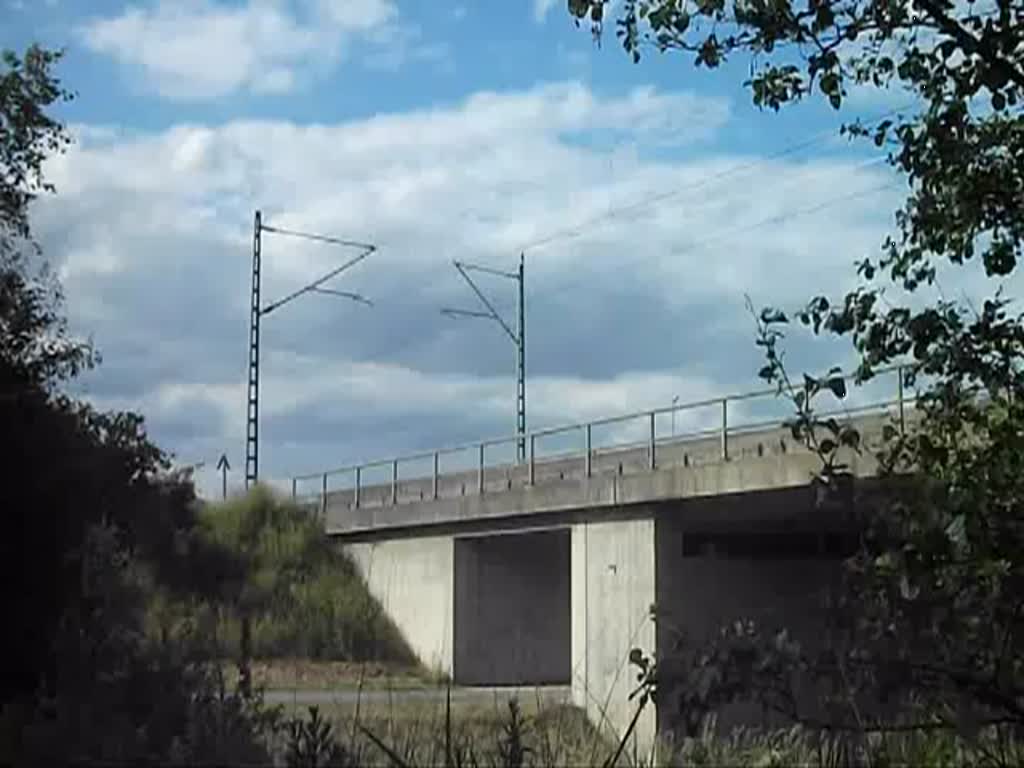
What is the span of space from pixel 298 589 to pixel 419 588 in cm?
338

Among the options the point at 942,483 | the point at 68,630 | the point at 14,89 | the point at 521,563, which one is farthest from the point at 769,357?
the point at 521,563

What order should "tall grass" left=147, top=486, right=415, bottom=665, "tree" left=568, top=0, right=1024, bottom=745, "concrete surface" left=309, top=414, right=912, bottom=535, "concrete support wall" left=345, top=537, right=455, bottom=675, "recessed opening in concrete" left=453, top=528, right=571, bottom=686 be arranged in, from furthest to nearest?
"concrete support wall" left=345, top=537, right=455, bottom=675 < "recessed opening in concrete" left=453, top=528, right=571, bottom=686 < "tall grass" left=147, top=486, right=415, bottom=665 < "concrete surface" left=309, top=414, right=912, bottom=535 < "tree" left=568, top=0, right=1024, bottom=745

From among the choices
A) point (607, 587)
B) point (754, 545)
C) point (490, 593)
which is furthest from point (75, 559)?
point (490, 593)

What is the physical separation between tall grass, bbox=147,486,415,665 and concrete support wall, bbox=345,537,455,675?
457 mm

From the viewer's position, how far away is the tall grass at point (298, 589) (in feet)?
148

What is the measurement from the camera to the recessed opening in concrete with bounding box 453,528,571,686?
4591 centimetres

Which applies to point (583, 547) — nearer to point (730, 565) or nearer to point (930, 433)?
point (730, 565)

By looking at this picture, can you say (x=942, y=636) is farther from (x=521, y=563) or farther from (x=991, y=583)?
(x=521, y=563)

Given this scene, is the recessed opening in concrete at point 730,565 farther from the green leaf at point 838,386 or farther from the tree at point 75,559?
the green leaf at point 838,386

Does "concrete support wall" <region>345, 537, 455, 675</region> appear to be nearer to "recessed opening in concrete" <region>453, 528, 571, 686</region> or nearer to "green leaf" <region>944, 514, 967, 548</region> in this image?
"recessed opening in concrete" <region>453, 528, 571, 686</region>

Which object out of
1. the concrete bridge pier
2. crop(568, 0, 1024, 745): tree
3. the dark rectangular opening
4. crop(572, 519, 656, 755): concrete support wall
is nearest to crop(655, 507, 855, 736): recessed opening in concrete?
the dark rectangular opening

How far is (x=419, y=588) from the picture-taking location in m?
48.3

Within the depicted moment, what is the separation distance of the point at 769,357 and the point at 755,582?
3340 centimetres

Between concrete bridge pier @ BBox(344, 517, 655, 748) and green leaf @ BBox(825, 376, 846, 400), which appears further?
concrete bridge pier @ BBox(344, 517, 655, 748)
